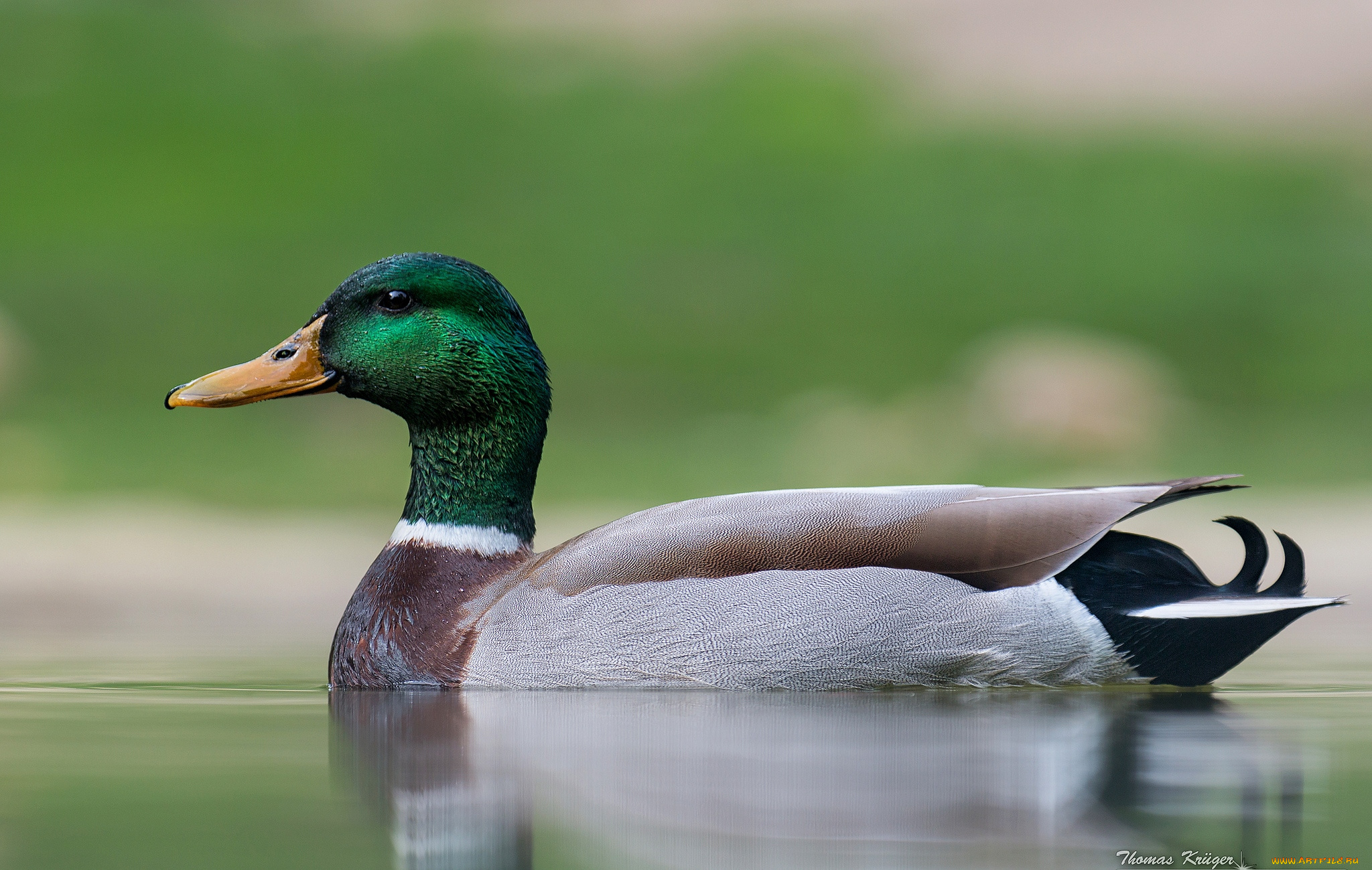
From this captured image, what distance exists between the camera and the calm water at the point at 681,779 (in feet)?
9.14

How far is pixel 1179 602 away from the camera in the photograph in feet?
15.4

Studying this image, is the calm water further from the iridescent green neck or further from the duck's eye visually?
the duck's eye

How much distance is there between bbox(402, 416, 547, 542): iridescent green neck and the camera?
537cm

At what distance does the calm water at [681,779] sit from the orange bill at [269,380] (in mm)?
925

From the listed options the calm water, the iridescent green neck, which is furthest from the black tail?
the iridescent green neck

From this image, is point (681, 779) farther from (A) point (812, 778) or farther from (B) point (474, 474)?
(B) point (474, 474)

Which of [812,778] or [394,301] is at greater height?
[394,301]

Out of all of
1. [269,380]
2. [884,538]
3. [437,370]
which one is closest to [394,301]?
[437,370]

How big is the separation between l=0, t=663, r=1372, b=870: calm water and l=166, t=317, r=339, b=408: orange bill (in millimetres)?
925

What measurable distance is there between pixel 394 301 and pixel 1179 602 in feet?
8.08

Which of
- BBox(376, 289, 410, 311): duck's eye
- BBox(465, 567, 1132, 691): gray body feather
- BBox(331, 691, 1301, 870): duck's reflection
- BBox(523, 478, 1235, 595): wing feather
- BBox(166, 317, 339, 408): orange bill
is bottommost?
BBox(331, 691, 1301, 870): duck's reflection

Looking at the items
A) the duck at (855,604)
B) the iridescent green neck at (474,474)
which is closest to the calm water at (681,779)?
the duck at (855,604)

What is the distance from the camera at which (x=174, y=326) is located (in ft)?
51.1

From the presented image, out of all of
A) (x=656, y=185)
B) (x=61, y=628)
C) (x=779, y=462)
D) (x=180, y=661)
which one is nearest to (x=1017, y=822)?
A: (x=180, y=661)
